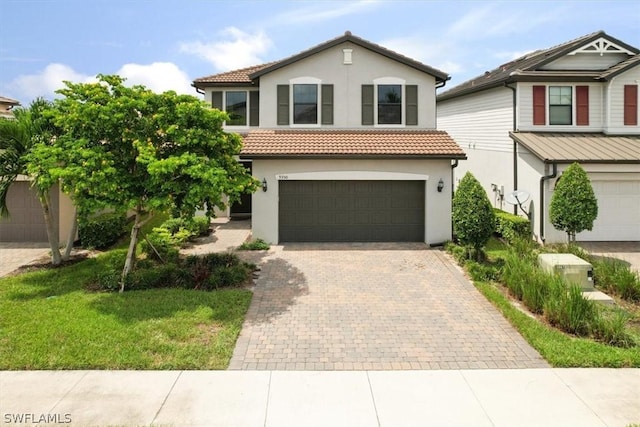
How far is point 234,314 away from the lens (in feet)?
30.5

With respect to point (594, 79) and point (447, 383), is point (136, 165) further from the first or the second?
point (594, 79)

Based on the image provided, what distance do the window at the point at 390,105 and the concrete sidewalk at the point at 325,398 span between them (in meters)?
11.7

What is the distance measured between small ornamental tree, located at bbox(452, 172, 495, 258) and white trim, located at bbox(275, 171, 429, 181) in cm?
290

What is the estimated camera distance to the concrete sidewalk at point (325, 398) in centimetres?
578

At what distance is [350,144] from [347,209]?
2281mm

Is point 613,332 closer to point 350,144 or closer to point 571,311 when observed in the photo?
point 571,311

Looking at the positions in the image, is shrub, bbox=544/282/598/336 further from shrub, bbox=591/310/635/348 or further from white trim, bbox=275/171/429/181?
white trim, bbox=275/171/429/181

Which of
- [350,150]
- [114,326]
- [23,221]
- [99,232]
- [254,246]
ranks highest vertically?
[350,150]

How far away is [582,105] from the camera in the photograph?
18078 mm

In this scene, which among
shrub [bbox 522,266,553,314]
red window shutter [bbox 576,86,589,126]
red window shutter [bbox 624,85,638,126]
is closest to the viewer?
shrub [bbox 522,266,553,314]

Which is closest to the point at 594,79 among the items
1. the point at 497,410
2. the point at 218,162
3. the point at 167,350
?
the point at 218,162

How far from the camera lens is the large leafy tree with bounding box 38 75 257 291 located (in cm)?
980

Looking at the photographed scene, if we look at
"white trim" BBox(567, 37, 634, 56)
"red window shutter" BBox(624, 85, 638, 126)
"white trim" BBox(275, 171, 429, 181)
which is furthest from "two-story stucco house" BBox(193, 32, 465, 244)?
"red window shutter" BBox(624, 85, 638, 126)

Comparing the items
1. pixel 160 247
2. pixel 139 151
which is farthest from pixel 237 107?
pixel 139 151
